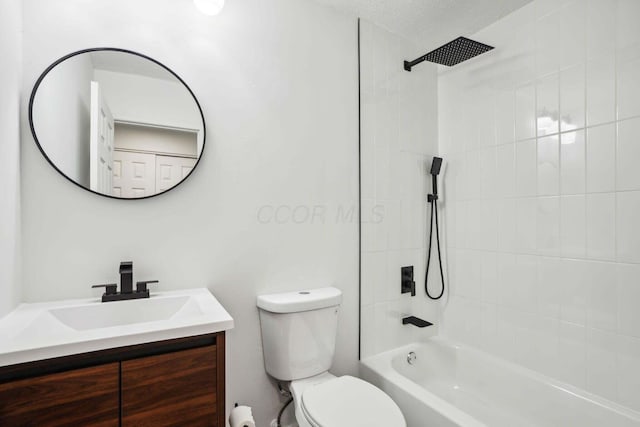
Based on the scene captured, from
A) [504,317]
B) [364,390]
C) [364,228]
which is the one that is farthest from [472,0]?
[364,390]

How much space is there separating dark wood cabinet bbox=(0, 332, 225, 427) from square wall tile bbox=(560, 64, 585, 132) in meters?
1.87

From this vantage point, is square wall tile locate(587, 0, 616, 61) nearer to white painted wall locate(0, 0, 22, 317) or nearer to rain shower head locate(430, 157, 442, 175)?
rain shower head locate(430, 157, 442, 175)

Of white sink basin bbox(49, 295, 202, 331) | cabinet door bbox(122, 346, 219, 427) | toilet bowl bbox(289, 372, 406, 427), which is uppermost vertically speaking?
white sink basin bbox(49, 295, 202, 331)

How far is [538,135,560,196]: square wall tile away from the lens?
177 cm

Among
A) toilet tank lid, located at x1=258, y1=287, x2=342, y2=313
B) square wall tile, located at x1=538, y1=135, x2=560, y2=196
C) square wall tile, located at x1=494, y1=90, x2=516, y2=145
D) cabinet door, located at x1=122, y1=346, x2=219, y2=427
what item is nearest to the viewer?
cabinet door, located at x1=122, y1=346, x2=219, y2=427

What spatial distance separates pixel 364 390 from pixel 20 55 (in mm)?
1884

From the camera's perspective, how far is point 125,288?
1340 mm

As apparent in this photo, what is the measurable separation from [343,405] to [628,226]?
4.78ft

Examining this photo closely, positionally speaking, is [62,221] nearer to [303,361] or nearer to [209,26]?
[209,26]

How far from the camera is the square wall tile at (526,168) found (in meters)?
1.87

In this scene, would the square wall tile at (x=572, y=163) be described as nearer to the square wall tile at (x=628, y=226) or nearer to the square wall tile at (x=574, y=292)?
the square wall tile at (x=628, y=226)

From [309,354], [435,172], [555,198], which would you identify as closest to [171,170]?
[309,354]

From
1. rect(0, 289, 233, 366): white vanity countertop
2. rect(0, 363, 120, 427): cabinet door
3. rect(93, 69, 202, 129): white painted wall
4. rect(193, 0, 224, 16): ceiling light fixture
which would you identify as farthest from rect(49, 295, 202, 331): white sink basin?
rect(193, 0, 224, 16): ceiling light fixture

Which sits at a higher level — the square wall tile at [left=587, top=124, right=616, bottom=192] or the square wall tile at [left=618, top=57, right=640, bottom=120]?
the square wall tile at [left=618, top=57, right=640, bottom=120]
